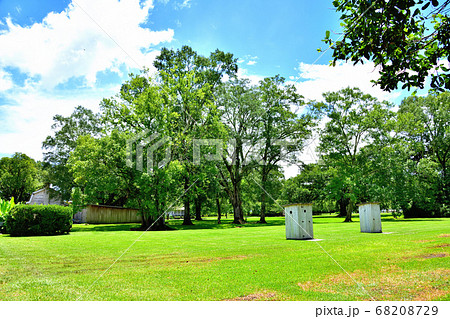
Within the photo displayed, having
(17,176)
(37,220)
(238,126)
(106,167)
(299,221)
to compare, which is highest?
(238,126)

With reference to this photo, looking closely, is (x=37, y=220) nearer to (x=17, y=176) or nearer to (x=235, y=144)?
(x=235, y=144)

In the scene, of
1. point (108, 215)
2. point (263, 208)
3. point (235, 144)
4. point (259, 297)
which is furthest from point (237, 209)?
point (259, 297)

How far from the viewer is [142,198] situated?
26.7m

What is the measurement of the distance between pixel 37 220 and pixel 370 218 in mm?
18979

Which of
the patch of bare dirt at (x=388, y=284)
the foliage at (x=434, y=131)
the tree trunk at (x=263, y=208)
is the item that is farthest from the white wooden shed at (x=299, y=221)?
the foliage at (x=434, y=131)

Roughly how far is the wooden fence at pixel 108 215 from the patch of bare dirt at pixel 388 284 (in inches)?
1575

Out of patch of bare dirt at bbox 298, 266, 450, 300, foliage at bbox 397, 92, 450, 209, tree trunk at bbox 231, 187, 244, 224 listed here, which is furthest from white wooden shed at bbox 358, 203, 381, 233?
foliage at bbox 397, 92, 450, 209

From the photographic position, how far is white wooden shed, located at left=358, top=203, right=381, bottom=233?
51.2 feet

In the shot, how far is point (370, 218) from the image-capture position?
15.8 meters

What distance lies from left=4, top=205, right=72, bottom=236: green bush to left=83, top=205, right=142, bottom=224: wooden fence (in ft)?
74.0

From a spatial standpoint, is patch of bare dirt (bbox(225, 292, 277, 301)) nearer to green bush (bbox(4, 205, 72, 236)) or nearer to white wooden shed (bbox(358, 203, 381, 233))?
white wooden shed (bbox(358, 203, 381, 233))

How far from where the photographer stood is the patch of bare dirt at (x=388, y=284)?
Result: 4340 millimetres
